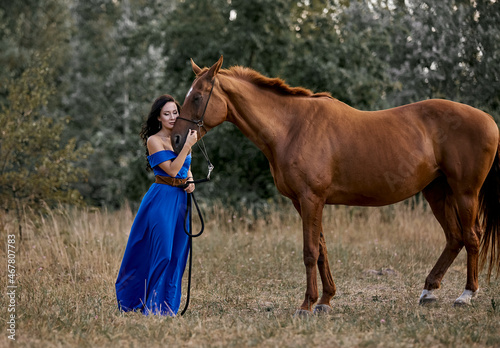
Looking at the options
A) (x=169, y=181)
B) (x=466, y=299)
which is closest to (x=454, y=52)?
(x=466, y=299)

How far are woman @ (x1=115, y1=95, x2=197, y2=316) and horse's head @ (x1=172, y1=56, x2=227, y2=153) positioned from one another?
0.10 m

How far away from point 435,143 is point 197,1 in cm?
825

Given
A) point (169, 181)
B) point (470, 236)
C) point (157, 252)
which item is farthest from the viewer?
point (470, 236)

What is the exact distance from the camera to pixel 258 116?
4.80 meters

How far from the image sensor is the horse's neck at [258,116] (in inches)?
189

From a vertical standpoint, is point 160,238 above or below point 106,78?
below

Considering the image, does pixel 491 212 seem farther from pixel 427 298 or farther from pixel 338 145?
pixel 338 145

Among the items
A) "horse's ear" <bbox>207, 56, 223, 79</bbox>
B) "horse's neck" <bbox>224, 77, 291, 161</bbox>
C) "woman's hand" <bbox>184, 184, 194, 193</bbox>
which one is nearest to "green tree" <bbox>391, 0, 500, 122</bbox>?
"horse's neck" <bbox>224, 77, 291, 161</bbox>

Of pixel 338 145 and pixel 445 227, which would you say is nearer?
pixel 338 145

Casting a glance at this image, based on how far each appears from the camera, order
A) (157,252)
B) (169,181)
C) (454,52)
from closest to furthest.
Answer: (157,252) < (169,181) < (454,52)

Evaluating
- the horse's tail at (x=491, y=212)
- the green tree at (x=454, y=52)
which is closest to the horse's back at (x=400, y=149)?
the horse's tail at (x=491, y=212)

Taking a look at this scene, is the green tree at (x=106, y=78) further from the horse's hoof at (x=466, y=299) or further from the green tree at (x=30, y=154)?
the horse's hoof at (x=466, y=299)

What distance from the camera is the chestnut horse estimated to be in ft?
15.2

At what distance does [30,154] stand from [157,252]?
481cm
